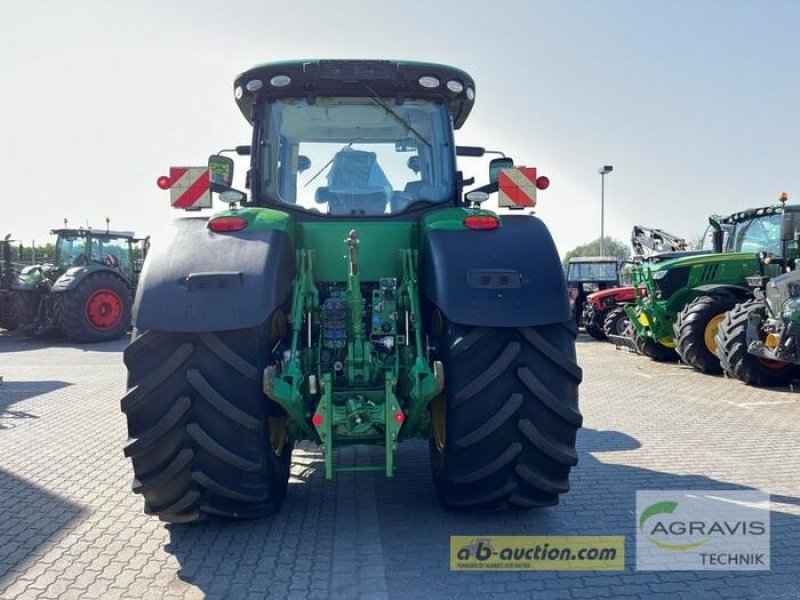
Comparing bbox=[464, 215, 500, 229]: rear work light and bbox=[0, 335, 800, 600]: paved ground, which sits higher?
bbox=[464, 215, 500, 229]: rear work light

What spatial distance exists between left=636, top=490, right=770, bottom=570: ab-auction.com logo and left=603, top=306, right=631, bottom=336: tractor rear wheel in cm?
923

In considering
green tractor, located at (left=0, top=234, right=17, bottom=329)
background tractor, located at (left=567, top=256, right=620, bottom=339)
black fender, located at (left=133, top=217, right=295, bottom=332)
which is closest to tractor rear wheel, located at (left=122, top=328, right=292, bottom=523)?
black fender, located at (left=133, top=217, right=295, bottom=332)

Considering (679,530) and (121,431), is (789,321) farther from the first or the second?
(121,431)

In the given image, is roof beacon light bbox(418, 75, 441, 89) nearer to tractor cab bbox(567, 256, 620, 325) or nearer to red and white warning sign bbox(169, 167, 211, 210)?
red and white warning sign bbox(169, 167, 211, 210)

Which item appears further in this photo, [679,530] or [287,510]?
[287,510]

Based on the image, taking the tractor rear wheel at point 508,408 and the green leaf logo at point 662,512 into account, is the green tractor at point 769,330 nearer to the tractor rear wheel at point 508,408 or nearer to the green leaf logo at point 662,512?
the green leaf logo at point 662,512

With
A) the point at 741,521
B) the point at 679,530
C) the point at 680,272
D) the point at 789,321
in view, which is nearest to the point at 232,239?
the point at 679,530

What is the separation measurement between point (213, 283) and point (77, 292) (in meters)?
11.3

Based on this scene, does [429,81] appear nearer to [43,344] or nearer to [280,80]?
[280,80]

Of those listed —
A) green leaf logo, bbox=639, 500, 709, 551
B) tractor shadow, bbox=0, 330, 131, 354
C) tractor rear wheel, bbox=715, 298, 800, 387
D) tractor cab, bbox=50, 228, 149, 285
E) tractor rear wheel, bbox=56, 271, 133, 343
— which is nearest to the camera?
green leaf logo, bbox=639, 500, 709, 551

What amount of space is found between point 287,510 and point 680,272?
27.7ft

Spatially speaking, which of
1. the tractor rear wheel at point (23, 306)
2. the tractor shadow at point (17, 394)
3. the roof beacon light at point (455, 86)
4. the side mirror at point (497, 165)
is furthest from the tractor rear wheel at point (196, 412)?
the tractor rear wheel at point (23, 306)

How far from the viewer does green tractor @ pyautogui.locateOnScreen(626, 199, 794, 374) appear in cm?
895

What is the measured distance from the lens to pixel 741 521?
3504 millimetres
